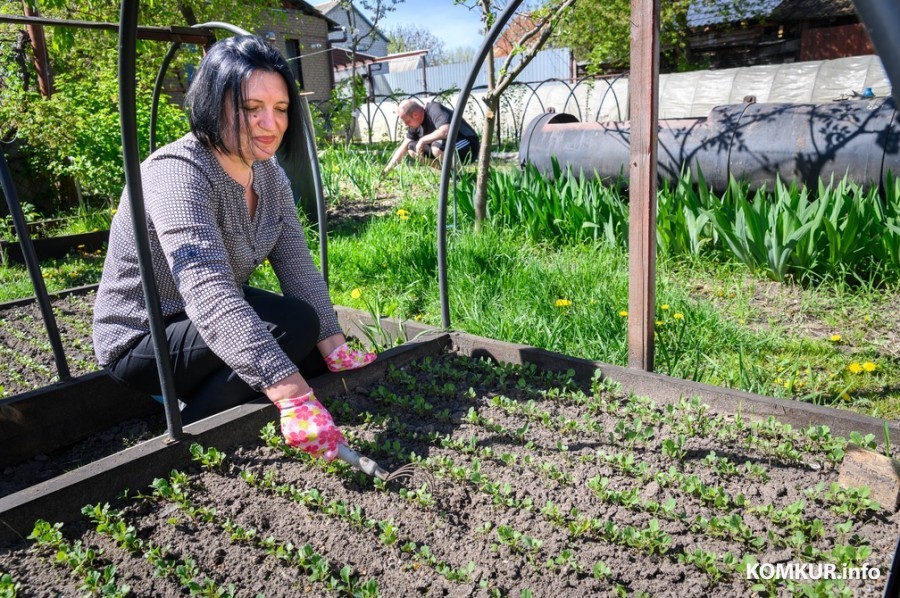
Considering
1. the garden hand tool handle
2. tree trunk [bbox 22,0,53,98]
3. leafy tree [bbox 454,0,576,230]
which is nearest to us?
the garden hand tool handle

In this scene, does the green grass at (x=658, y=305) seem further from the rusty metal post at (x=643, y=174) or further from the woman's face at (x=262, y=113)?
the woman's face at (x=262, y=113)

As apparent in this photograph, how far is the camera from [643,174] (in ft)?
6.66

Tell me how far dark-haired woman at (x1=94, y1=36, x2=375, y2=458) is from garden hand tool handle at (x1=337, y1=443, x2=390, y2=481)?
0.09ft

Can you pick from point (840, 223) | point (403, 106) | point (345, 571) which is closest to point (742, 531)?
point (345, 571)

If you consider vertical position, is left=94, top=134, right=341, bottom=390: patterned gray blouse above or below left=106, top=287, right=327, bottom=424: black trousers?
above

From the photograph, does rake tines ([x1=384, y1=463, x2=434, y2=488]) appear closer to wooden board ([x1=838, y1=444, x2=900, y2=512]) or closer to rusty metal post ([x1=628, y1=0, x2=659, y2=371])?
rusty metal post ([x1=628, y1=0, x2=659, y2=371])

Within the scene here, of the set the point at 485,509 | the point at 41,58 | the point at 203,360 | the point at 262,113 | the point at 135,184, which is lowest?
the point at 485,509

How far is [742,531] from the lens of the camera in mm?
1388

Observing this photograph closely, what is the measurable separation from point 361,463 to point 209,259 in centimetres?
63

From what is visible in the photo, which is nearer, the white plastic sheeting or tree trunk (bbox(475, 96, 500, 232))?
tree trunk (bbox(475, 96, 500, 232))

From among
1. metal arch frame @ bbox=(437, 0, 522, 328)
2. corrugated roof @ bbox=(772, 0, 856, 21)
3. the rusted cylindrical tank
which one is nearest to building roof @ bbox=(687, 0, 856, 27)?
corrugated roof @ bbox=(772, 0, 856, 21)

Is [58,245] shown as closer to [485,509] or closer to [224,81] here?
[224,81]

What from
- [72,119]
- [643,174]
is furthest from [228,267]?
[72,119]

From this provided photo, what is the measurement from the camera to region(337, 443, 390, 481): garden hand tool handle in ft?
5.31
